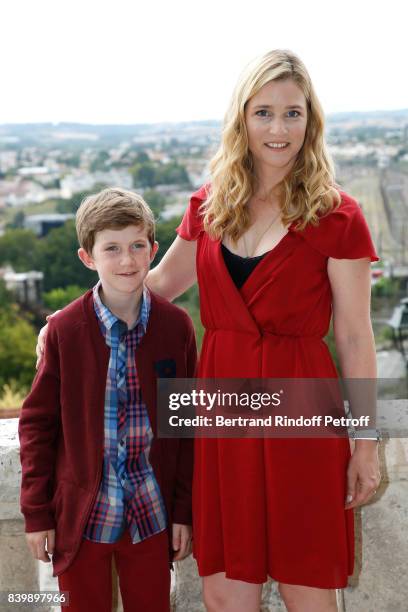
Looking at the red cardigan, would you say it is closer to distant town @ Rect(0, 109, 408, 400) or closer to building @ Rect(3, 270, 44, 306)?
distant town @ Rect(0, 109, 408, 400)

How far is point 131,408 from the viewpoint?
1.42 m

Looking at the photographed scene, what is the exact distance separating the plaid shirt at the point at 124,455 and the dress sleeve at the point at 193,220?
0.77 ft

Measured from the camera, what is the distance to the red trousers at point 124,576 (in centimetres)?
139

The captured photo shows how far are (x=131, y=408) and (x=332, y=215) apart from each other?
20.5 inches

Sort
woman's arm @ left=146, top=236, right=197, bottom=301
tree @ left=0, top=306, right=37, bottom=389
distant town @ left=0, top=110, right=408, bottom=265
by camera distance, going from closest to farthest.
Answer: woman's arm @ left=146, top=236, right=197, bottom=301
tree @ left=0, top=306, right=37, bottom=389
distant town @ left=0, top=110, right=408, bottom=265

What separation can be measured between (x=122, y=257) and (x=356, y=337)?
46 cm

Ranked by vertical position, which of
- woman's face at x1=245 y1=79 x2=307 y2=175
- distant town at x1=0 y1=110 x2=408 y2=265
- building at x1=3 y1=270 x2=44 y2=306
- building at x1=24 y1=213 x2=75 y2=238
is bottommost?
building at x1=3 y1=270 x2=44 y2=306

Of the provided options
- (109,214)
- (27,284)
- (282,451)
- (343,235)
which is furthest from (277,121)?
(27,284)

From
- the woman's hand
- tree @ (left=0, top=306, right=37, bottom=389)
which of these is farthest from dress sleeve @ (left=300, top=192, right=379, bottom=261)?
tree @ (left=0, top=306, right=37, bottom=389)

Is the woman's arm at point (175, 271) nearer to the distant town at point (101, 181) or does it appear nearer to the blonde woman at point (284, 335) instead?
the blonde woman at point (284, 335)

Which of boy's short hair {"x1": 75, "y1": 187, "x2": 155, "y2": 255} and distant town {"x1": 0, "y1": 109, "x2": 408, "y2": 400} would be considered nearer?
boy's short hair {"x1": 75, "y1": 187, "x2": 155, "y2": 255}

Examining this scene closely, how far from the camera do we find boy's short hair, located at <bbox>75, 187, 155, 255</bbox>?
139 cm

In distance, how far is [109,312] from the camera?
55.7 inches

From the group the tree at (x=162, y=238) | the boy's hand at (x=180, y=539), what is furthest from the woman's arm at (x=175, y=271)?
the boy's hand at (x=180, y=539)
